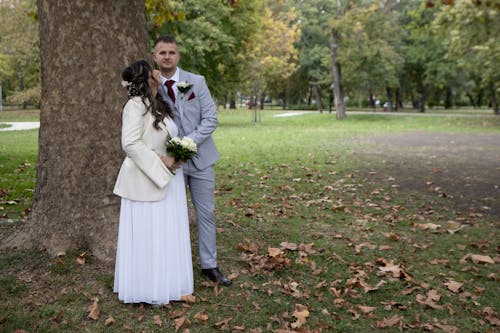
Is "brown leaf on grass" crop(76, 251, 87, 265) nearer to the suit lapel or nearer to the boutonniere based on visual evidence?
the suit lapel

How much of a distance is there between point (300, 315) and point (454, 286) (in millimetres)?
1794

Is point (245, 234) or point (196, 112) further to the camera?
point (245, 234)

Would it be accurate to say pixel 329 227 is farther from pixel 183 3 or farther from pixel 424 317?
pixel 183 3

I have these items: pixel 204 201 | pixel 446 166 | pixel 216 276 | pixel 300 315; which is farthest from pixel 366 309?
pixel 446 166

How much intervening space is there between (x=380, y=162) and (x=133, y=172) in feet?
35.0

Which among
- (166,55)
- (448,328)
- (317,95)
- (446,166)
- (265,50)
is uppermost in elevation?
(265,50)

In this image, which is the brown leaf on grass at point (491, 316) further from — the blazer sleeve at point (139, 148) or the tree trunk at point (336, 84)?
the tree trunk at point (336, 84)

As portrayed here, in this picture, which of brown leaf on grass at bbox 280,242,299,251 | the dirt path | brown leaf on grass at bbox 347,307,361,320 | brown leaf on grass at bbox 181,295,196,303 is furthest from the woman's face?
the dirt path

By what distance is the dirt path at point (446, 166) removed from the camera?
9.40 metres

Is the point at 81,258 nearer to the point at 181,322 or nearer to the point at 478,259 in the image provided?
the point at 181,322

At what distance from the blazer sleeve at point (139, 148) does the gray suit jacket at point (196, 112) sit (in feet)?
1.58

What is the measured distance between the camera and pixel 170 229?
13.6 feet

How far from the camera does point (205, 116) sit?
4.55 meters

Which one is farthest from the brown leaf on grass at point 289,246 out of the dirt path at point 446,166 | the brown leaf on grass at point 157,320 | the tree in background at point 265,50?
the tree in background at point 265,50
